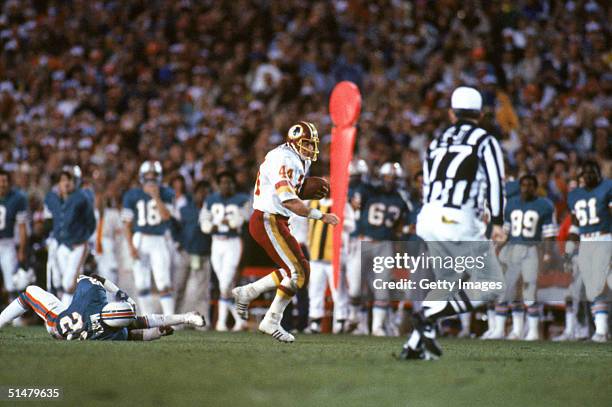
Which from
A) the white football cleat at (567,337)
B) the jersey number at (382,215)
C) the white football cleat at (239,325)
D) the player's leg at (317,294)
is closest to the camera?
the white football cleat at (567,337)

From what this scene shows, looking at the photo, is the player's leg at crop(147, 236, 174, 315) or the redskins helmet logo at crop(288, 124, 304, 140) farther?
the player's leg at crop(147, 236, 174, 315)

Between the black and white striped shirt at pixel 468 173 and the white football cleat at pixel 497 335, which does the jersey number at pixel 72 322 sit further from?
the white football cleat at pixel 497 335

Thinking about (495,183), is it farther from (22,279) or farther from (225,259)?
(22,279)

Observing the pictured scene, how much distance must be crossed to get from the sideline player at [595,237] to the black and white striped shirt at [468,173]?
4985 mm

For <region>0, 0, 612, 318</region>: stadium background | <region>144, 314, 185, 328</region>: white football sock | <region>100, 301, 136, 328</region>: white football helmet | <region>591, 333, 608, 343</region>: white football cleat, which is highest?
<region>0, 0, 612, 318</region>: stadium background

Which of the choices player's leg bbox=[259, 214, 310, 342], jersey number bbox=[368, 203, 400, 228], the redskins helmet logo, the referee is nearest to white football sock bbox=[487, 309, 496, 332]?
jersey number bbox=[368, 203, 400, 228]

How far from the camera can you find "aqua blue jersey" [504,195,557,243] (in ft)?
43.6

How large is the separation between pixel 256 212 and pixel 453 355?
2203mm

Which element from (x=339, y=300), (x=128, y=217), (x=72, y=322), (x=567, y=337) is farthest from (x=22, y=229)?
(x=567, y=337)

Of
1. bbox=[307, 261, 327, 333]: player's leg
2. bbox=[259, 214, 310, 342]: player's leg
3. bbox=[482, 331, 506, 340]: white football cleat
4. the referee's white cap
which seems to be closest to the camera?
the referee's white cap

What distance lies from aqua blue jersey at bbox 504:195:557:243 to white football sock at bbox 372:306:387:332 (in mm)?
1921

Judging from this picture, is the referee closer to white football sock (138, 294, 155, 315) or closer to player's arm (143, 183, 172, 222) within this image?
player's arm (143, 183, 172, 222)

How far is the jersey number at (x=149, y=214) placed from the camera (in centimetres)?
1427

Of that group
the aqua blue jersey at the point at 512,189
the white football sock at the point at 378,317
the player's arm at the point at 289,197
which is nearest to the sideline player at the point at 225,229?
the white football sock at the point at 378,317
